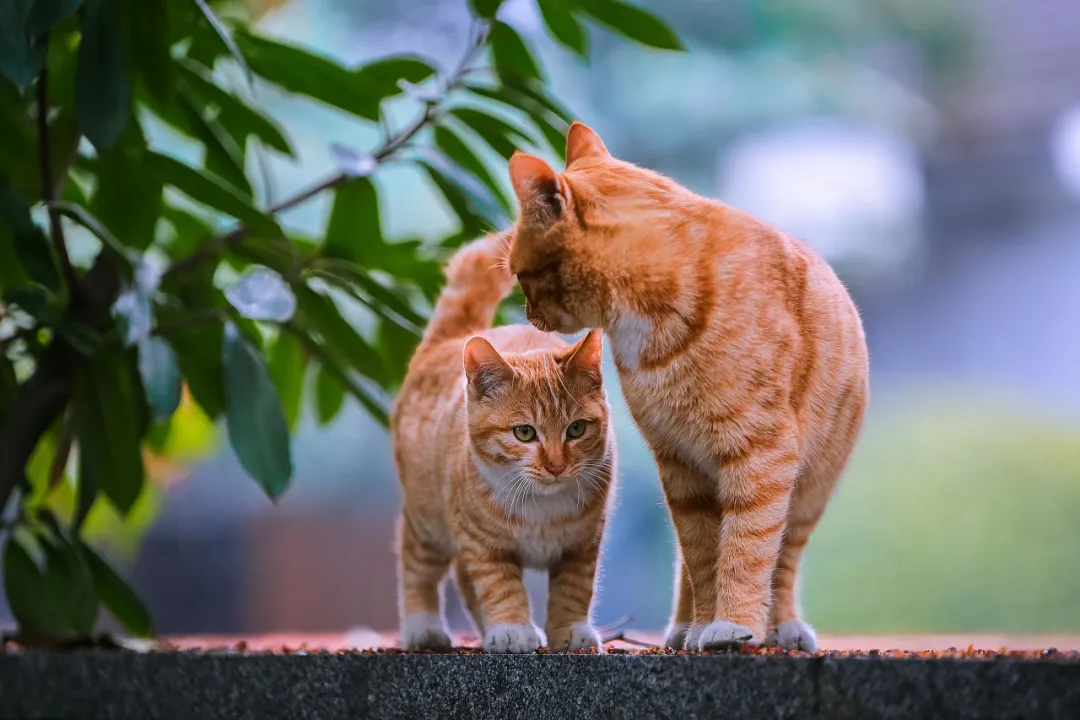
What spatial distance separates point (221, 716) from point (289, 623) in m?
2.44

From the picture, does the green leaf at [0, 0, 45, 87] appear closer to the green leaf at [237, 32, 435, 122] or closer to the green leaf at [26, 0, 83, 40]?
the green leaf at [26, 0, 83, 40]

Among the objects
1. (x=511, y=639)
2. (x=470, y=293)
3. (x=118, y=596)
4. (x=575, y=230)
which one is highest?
(x=575, y=230)

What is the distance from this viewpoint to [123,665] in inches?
46.8

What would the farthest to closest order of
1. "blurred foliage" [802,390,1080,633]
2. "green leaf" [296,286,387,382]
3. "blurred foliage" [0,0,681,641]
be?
1. "blurred foliage" [802,390,1080,633]
2. "green leaf" [296,286,387,382]
3. "blurred foliage" [0,0,681,641]

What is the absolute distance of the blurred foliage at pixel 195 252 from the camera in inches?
54.5

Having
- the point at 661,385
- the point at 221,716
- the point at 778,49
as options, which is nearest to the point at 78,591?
the point at 221,716

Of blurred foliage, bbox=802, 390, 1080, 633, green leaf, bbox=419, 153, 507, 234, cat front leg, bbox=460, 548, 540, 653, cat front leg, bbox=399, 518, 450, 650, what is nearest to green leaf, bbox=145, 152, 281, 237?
green leaf, bbox=419, 153, 507, 234

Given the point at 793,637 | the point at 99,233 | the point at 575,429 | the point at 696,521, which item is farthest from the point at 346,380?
the point at 793,637

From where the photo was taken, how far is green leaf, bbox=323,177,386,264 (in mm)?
1604

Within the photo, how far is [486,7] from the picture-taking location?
1.50 m

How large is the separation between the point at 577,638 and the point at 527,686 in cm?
19

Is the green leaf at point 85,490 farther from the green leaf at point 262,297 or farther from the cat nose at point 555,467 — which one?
the cat nose at point 555,467

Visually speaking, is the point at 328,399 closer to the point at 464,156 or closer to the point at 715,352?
the point at 464,156

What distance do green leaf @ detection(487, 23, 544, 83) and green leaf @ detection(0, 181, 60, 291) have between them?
2.26ft
